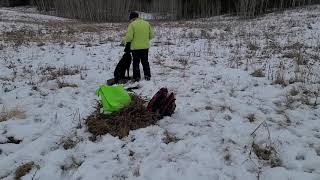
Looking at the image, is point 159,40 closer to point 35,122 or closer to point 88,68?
point 88,68

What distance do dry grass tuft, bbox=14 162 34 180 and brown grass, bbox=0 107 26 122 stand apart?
1760mm

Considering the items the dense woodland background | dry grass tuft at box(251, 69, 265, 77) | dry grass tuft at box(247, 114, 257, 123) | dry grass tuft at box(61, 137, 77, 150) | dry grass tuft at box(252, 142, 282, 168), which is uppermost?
the dense woodland background

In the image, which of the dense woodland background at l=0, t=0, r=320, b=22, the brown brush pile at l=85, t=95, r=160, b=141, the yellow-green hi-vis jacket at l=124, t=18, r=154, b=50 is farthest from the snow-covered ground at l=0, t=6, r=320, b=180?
the dense woodland background at l=0, t=0, r=320, b=22

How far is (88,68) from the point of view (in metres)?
10.7

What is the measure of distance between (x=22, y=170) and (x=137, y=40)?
4794mm

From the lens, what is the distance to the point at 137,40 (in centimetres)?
916

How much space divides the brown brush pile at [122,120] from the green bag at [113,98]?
112mm

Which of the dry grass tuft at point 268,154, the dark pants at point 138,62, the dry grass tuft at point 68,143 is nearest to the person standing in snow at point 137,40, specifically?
the dark pants at point 138,62

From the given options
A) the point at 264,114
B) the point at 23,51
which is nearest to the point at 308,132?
the point at 264,114

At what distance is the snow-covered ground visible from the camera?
5.19m

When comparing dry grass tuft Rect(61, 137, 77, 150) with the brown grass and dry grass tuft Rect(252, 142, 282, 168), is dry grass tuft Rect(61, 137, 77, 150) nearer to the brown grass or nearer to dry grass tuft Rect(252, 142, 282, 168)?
the brown grass

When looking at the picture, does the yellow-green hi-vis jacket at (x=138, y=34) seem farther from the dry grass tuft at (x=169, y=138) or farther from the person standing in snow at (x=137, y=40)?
the dry grass tuft at (x=169, y=138)

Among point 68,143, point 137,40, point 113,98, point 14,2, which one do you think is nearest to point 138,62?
point 137,40

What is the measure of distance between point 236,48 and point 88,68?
504cm
